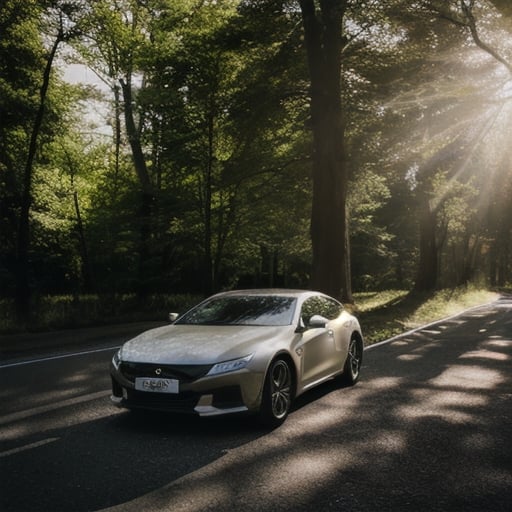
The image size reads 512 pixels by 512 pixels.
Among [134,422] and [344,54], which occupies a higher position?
[344,54]

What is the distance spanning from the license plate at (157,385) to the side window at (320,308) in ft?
7.18

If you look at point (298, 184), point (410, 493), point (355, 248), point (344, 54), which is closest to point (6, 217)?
point (298, 184)

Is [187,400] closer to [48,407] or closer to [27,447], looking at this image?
[27,447]

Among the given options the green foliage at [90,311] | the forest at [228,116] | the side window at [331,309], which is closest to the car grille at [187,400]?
the side window at [331,309]

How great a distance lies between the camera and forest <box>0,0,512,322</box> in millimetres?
19312

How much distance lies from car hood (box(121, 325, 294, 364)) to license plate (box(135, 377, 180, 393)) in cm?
19

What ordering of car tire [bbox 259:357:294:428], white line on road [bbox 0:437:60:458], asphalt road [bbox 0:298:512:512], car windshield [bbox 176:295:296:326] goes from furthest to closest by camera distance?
car windshield [bbox 176:295:296:326], car tire [bbox 259:357:294:428], white line on road [bbox 0:437:60:458], asphalt road [bbox 0:298:512:512]

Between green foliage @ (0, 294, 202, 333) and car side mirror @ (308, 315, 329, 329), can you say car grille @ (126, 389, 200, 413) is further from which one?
green foliage @ (0, 294, 202, 333)

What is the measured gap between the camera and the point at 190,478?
4.96 m

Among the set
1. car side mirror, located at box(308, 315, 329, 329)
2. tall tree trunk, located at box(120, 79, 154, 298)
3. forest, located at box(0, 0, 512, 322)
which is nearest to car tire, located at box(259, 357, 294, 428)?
car side mirror, located at box(308, 315, 329, 329)

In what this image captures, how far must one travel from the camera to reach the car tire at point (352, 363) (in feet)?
29.1

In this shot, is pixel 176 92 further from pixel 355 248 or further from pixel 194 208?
pixel 355 248

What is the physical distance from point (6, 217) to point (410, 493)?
2303 cm

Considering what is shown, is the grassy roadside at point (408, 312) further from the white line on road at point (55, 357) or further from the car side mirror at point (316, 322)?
the car side mirror at point (316, 322)
